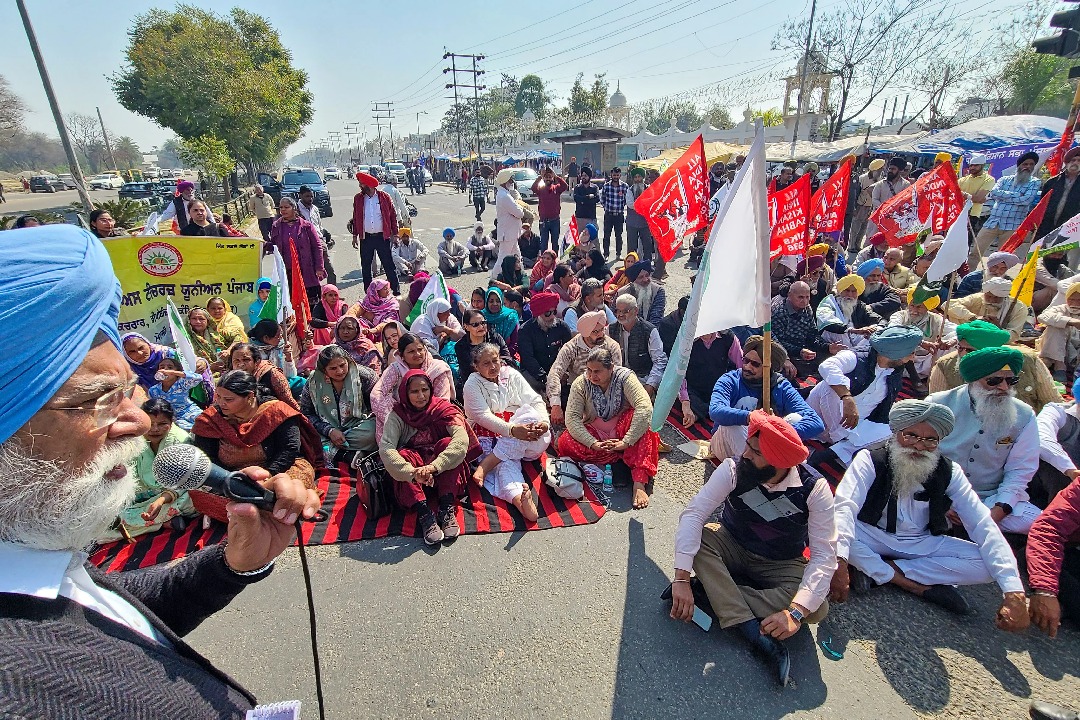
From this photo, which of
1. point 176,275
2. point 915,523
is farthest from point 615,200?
point 915,523

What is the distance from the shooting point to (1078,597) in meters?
2.68

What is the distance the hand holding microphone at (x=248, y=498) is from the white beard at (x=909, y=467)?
2955 millimetres

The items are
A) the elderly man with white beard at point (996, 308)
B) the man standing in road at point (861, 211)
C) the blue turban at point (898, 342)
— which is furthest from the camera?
the man standing in road at point (861, 211)

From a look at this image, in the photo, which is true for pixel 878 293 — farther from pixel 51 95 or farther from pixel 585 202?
pixel 51 95

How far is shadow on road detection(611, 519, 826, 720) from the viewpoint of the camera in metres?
2.36

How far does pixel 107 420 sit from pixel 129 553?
3.49 m

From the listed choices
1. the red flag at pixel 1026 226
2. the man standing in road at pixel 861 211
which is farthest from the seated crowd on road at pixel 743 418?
Result: the man standing in road at pixel 861 211

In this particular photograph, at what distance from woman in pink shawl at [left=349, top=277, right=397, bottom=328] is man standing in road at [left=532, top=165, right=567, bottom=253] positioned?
4983mm

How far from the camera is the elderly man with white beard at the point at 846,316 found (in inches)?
215

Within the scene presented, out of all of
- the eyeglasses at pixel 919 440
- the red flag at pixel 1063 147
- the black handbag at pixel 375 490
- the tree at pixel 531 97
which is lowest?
the black handbag at pixel 375 490

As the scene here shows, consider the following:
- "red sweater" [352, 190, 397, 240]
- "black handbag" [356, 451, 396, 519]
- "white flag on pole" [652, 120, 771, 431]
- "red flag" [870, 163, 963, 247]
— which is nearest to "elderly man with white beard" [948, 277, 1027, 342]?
"red flag" [870, 163, 963, 247]

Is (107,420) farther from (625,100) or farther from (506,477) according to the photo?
(625,100)

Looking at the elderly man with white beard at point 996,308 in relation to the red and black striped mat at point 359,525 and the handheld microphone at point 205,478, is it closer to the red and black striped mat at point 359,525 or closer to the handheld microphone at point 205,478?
the red and black striped mat at point 359,525

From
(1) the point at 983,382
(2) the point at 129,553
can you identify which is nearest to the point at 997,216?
(1) the point at 983,382
